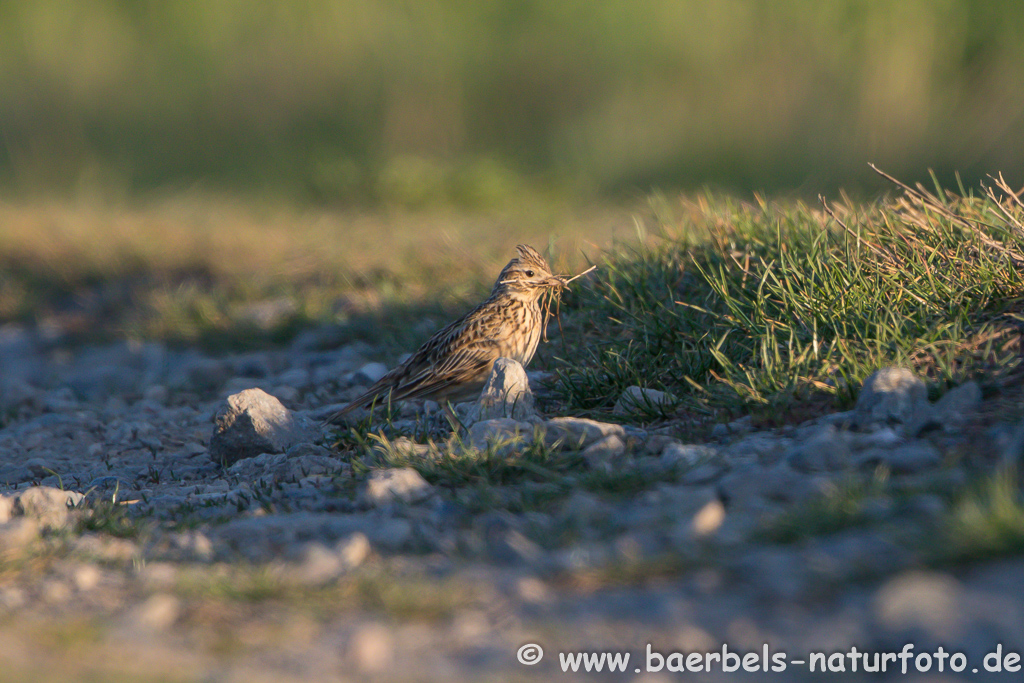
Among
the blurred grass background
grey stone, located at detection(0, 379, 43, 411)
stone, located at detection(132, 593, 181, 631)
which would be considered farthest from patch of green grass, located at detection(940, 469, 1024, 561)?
grey stone, located at detection(0, 379, 43, 411)

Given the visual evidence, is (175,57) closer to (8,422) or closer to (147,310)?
(147,310)

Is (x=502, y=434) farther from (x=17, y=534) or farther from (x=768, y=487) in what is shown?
(x=17, y=534)

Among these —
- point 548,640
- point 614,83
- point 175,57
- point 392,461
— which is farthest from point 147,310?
point 175,57

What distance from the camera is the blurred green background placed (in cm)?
1124

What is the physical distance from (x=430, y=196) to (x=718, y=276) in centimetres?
609

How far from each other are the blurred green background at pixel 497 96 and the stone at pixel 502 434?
6816 mm

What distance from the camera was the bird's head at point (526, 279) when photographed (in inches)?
186

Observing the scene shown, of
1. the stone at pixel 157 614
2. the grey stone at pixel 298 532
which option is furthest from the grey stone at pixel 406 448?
the stone at pixel 157 614

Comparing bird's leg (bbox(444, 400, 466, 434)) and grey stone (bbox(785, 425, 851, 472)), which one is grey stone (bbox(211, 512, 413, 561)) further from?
grey stone (bbox(785, 425, 851, 472))

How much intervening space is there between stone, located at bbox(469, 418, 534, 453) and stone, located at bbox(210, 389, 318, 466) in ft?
3.04

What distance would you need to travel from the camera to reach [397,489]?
3.40 m

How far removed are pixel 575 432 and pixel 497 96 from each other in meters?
10.7

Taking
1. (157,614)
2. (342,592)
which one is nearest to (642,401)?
(342,592)

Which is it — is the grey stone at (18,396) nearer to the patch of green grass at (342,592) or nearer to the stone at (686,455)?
the patch of green grass at (342,592)
